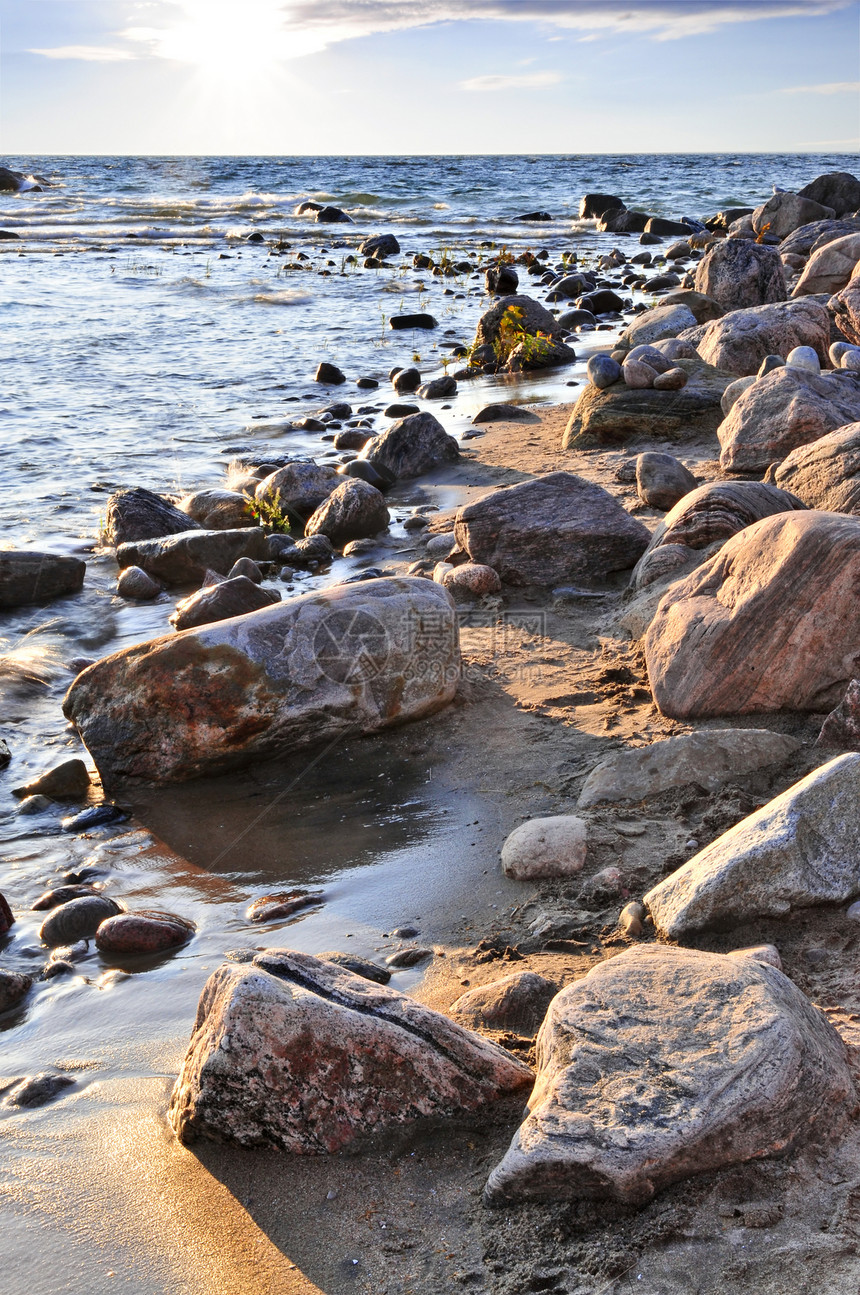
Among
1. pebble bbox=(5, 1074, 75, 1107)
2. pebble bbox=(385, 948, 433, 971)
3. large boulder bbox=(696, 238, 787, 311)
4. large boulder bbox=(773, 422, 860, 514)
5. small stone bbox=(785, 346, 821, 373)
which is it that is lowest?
pebble bbox=(5, 1074, 75, 1107)

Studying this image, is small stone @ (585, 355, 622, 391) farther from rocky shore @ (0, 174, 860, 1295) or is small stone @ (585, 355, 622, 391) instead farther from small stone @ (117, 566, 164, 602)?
small stone @ (117, 566, 164, 602)

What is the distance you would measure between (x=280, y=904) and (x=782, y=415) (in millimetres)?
3962

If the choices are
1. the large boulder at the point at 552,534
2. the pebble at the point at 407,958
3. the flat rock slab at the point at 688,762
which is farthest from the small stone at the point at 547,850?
the large boulder at the point at 552,534

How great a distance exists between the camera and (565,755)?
12.1ft

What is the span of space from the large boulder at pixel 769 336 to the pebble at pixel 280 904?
593 centimetres

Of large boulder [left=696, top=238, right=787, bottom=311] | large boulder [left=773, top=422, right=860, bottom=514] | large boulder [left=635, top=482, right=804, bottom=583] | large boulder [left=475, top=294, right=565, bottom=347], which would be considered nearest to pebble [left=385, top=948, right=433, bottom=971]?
large boulder [left=635, top=482, right=804, bottom=583]

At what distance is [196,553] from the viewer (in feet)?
19.3

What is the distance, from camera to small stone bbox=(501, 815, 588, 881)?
117 inches

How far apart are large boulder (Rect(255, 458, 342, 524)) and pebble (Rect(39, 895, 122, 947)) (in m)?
3.89

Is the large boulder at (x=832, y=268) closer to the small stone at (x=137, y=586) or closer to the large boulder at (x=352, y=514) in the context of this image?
the large boulder at (x=352, y=514)

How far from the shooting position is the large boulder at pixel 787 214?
1858 cm

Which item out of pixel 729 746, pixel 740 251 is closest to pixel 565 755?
pixel 729 746

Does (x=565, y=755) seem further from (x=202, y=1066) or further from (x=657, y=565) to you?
(x=202, y=1066)

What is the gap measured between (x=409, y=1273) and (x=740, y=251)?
35.1 feet
